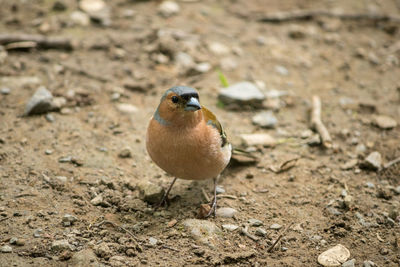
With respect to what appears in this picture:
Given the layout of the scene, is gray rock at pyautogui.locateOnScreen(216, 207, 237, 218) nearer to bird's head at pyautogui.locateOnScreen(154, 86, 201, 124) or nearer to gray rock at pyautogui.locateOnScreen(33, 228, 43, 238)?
bird's head at pyautogui.locateOnScreen(154, 86, 201, 124)

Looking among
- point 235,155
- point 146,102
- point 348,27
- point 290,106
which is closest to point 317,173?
point 235,155

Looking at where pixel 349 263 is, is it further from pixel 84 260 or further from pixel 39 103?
pixel 39 103

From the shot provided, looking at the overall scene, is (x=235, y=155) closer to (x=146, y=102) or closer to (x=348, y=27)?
(x=146, y=102)

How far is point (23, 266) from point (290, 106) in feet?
13.6

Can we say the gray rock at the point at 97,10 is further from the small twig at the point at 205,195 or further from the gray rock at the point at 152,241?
the gray rock at the point at 152,241

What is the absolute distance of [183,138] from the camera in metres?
3.80

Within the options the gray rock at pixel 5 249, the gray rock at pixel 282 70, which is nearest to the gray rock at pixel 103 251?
the gray rock at pixel 5 249

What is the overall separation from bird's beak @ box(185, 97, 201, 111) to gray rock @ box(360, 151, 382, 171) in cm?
229

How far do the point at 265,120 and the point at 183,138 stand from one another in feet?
6.84

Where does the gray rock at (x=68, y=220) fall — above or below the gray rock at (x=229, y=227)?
above

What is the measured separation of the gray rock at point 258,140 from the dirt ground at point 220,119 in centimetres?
11

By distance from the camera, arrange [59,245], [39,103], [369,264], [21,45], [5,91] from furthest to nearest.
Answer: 1. [21,45]
2. [5,91]
3. [39,103]
4. [369,264]
5. [59,245]

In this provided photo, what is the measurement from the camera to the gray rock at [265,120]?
553 cm

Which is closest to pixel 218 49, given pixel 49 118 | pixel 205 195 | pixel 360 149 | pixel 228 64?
pixel 228 64
